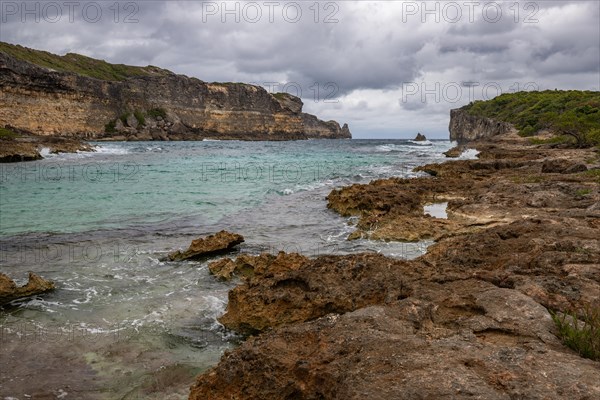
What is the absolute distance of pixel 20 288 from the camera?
911 centimetres

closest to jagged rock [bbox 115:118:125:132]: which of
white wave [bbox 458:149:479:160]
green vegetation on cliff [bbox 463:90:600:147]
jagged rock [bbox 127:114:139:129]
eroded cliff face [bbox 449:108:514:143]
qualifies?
jagged rock [bbox 127:114:139:129]

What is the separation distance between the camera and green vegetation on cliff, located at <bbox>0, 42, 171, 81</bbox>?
103037mm

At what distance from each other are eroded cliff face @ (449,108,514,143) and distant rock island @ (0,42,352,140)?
57635 mm

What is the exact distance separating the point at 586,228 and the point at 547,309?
503 cm

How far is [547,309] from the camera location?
5270 mm

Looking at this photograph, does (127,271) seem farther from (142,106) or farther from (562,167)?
(142,106)

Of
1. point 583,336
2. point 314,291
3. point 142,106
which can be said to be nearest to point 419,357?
point 583,336

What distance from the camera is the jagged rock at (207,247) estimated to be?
1194 centimetres

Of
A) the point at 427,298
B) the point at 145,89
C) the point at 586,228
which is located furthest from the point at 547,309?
the point at 145,89

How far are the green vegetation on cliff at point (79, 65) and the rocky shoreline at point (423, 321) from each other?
109224 mm

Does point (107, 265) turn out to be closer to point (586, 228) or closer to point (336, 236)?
point (336, 236)

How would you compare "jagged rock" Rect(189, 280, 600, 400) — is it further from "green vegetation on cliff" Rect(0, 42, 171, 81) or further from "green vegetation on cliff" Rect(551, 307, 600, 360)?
"green vegetation on cliff" Rect(0, 42, 171, 81)

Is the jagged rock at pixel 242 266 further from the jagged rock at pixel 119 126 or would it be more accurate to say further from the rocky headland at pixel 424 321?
the jagged rock at pixel 119 126

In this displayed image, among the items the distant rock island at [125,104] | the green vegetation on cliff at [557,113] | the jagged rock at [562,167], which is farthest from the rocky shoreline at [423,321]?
the distant rock island at [125,104]
